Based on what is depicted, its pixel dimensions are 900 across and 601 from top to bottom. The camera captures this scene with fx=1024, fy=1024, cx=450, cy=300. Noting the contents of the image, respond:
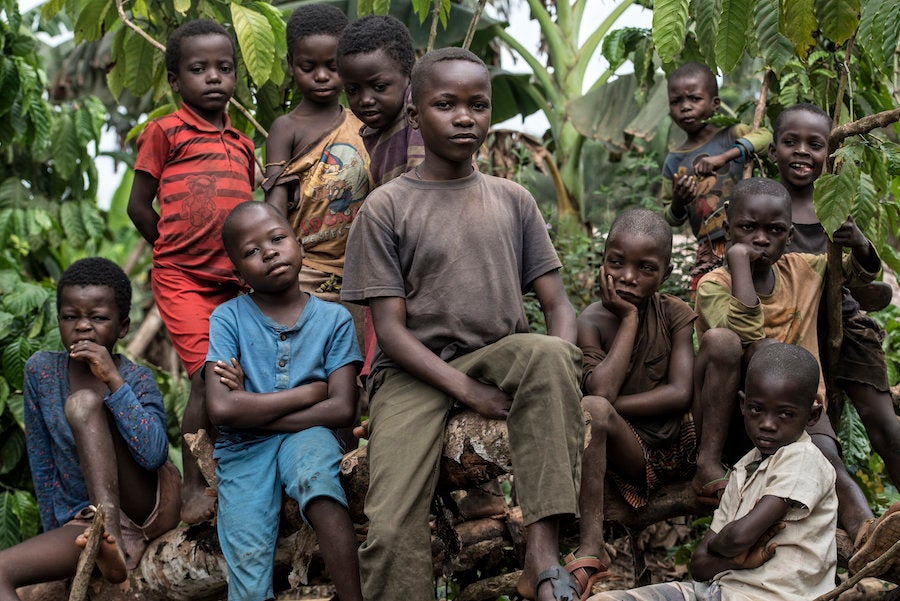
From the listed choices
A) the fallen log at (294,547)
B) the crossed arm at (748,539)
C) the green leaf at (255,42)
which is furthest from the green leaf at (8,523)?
the crossed arm at (748,539)

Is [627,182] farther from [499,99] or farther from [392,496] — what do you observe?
[392,496]

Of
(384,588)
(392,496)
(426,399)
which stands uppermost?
(426,399)

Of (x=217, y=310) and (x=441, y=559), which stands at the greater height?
(x=217, y=310)

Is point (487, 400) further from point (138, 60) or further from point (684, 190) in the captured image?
point (138, 60)

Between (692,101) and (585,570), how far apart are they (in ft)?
8.74

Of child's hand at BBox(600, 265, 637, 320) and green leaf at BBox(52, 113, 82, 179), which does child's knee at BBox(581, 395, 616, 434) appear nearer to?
child's hand at BBox(600, 265, 637, 320)

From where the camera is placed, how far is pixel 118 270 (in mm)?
4199

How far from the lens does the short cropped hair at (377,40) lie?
385 cm

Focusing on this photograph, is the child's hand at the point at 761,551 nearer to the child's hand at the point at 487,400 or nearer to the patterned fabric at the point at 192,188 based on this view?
the child's hand at the point at 487,400

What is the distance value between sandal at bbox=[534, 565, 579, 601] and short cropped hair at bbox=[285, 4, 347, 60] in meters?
2.36

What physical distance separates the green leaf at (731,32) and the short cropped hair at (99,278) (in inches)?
97.2

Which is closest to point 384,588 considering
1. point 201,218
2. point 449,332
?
point 449,332

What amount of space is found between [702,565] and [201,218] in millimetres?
2358

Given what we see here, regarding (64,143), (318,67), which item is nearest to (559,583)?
(318,67)
